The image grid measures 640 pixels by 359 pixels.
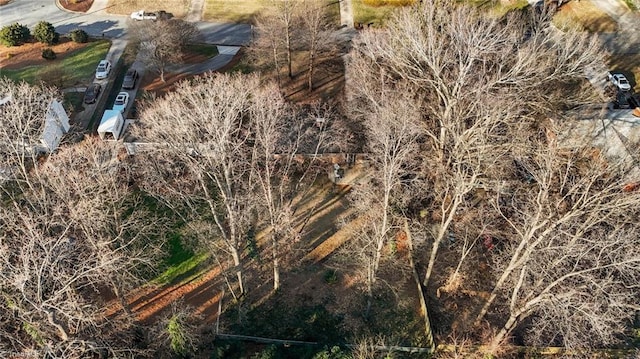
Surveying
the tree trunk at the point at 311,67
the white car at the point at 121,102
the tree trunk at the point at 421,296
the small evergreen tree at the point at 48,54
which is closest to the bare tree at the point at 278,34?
the tree trunk at the point at 311,67

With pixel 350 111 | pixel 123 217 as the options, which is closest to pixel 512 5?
pixel 350 111

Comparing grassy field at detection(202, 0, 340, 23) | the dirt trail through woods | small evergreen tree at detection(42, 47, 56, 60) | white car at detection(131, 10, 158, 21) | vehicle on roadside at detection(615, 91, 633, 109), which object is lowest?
the dirt trail through woods

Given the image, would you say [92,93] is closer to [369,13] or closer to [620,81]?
[369,13]

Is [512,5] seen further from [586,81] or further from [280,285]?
[280,285]

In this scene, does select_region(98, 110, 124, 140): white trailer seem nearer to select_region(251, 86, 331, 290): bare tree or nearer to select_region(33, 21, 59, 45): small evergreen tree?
select_region(251, 86, 331, 290): bare tree

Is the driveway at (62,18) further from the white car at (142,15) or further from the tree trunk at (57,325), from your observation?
the tree trunk at (57,325)

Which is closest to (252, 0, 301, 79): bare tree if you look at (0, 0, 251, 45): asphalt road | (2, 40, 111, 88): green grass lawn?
(0, 0, 251, 45): asphalt road
